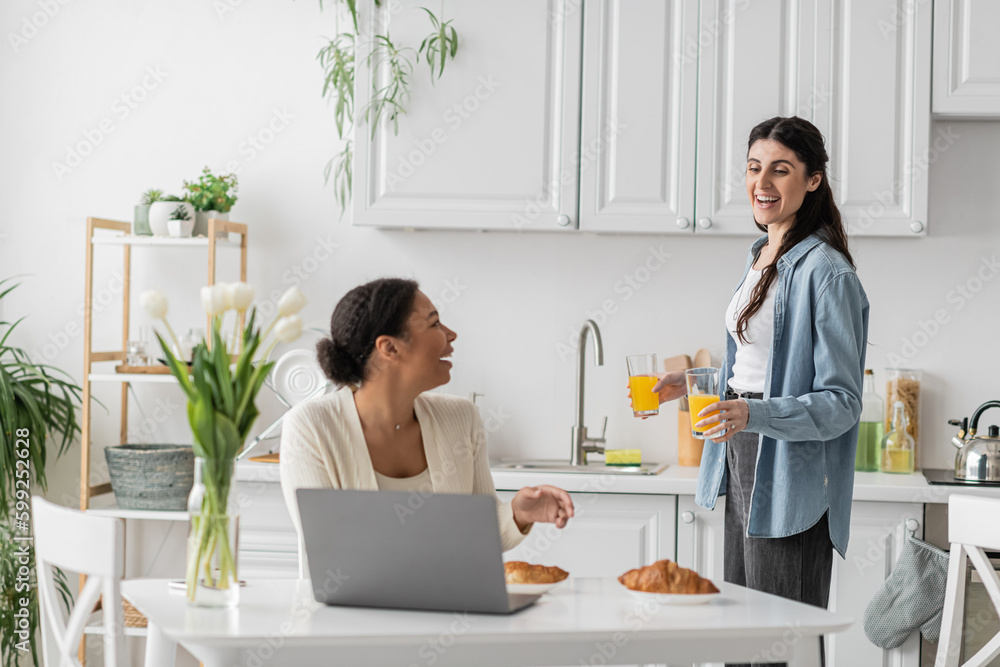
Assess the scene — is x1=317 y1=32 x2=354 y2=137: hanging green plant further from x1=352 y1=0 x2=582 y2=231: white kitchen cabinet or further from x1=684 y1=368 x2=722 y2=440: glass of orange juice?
x1=684 y1=368 x2=722 y2=440: glass of orange juice

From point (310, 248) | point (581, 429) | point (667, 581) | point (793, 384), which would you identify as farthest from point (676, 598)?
point (310, 248)

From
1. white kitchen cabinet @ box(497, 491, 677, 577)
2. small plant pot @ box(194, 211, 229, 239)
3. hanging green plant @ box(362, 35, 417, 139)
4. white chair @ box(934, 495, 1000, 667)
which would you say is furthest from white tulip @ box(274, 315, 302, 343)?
small plant pot @ box(194, 211, 229, 239)

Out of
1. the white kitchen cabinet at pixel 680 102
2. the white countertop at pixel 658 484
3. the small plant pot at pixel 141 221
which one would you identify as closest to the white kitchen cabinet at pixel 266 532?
the white countertop at pixel 658 484

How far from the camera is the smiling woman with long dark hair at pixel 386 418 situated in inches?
66.4

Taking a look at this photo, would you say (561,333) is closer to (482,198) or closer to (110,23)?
(482,198)

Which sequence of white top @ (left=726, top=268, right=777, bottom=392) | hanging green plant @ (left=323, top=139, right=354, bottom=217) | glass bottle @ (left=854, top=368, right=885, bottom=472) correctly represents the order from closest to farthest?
white top @ (left=726, top=268, right=777, bottom=392), glass bottle @ (left=854, top=368, right=885, bottom=472), hanging green plant @ (left=323, top=139, right=354, bottom=217)

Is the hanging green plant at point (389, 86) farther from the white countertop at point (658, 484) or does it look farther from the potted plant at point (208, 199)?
the white countertop at point (658, 484)

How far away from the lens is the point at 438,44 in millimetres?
2770

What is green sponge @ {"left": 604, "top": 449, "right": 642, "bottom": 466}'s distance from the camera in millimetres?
2959

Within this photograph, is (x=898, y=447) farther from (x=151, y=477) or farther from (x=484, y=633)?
(x=151, y=477)

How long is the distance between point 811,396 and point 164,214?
1981 mm

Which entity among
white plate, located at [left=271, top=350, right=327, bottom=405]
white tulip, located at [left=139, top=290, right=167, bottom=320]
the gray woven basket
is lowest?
the gray woven basket

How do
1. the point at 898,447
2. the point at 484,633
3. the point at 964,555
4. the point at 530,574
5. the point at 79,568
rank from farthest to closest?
the point at 898,447 → the point at 964,555 → the point at 79,568 → the point at 530,574 → the point at 484,633

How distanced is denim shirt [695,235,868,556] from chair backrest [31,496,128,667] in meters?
1.10
